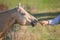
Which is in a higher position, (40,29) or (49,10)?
(49,10)

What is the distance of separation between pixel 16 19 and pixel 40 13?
286 mm

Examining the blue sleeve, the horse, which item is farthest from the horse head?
the blue sleeve

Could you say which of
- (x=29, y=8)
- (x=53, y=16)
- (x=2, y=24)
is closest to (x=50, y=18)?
(x=53, y=16)

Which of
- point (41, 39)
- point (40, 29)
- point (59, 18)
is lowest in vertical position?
point (41, 39)

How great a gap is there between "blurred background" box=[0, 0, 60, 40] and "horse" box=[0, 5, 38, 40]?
1.9 inches

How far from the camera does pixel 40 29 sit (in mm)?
1547

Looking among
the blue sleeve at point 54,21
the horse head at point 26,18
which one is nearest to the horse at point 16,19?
the horse head at point 26,18

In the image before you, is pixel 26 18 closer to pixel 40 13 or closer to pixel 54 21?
pixel 40 13

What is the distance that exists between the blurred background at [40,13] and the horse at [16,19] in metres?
0.05

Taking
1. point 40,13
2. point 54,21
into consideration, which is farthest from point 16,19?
point 54,21

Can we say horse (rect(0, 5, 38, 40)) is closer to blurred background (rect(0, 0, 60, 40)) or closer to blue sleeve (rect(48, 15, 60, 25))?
blurred background (rect(0, 0, 60, 40))

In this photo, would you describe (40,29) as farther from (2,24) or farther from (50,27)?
(2,24)

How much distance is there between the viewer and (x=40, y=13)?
5.10 ft

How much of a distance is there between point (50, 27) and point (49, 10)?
20 centimetres
